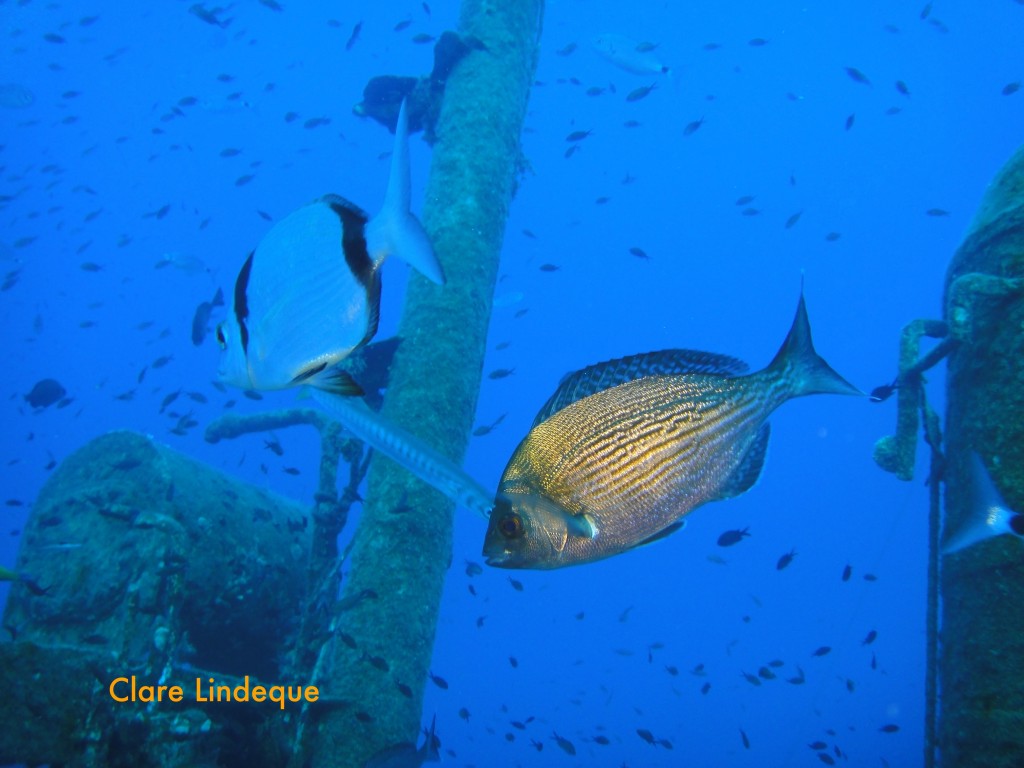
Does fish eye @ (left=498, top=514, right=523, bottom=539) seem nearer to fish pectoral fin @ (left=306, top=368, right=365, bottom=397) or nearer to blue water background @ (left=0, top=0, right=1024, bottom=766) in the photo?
fish pectoral fin @ (left=306, top=368, right=365, bottom=397)

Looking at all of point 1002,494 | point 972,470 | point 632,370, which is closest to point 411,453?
point 632,370

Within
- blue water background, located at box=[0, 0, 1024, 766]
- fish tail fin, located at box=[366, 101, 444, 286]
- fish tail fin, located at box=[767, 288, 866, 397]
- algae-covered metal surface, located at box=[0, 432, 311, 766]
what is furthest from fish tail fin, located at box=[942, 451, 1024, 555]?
blue water background, located at box=[0, 0, 1024, 766]

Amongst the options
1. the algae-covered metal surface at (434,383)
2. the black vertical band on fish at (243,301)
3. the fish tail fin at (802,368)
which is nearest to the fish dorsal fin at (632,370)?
the fish tail fin at (802,368)

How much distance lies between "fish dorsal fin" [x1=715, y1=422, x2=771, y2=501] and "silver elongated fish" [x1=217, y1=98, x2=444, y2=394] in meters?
1.16

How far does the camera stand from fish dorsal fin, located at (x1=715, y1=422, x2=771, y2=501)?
1.78 meters

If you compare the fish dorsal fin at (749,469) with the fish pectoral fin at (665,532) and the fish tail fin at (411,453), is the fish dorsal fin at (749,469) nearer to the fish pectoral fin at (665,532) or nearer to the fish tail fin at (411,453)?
the fish pectoral fin at (665,532)

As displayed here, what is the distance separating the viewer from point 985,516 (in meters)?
2.54

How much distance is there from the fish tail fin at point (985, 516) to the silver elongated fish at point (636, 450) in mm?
1391

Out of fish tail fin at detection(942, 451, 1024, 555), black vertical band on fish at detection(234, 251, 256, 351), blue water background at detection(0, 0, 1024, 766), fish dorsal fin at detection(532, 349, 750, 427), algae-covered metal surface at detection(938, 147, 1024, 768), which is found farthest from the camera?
blue water background at detection(0, 0, 1024, 766)

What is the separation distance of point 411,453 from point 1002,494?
3388 millimetres

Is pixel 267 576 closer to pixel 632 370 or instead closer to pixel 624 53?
pixel 632 370

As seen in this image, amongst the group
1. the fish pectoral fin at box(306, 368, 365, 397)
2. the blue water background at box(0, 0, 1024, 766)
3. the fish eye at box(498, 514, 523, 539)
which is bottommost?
the blue water background at box(0, 0, 1024, 766)

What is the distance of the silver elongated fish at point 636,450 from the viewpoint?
1.49m

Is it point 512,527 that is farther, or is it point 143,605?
point 143,605
